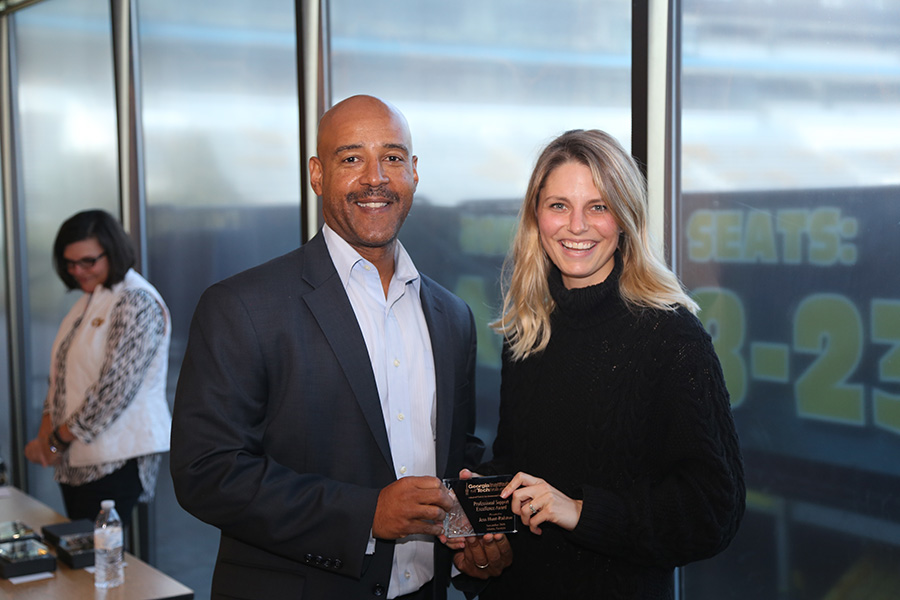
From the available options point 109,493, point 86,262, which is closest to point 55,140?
point 86,262

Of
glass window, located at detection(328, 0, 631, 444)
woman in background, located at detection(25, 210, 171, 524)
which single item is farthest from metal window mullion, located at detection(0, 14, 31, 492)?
glass window, located at detection(328, 0, 631, 444)

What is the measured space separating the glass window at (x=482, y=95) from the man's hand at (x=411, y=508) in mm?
1395

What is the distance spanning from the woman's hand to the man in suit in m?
0.16

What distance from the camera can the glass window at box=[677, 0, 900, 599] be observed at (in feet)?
7.52

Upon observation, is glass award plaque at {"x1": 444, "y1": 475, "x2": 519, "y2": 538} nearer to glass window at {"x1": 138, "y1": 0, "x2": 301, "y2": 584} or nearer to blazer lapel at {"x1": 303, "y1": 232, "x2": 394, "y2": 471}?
blazer lapel at {"x1": 303, "y1": 232, "x2": 394, "y2": 471}

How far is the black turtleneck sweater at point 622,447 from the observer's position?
1849 millimetres

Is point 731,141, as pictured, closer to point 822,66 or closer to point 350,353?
point 822,66

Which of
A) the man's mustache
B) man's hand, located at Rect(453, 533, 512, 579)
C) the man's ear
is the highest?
the man's ear

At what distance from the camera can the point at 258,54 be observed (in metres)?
4.35

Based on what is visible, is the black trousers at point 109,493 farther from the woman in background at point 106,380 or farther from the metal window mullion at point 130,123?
the metal window mullion at point 130,123

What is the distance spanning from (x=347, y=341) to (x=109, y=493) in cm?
236

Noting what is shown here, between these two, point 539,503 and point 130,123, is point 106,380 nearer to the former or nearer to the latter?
point 130,123

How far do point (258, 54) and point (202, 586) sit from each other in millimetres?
2821

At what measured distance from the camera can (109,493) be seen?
153 inches
